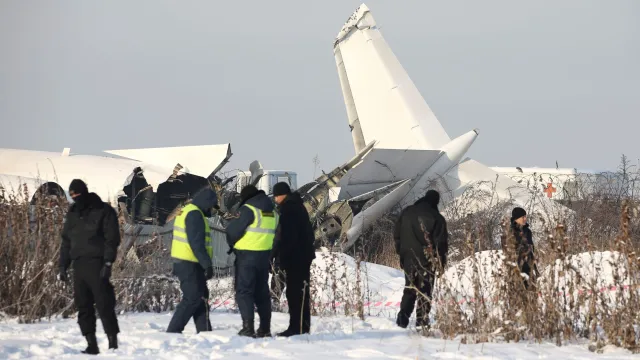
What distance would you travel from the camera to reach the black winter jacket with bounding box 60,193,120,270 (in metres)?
8.80

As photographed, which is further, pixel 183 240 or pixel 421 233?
pixel 421 233

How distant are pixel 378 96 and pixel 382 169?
624 cm

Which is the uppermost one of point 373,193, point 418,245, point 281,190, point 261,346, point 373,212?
point 373,193

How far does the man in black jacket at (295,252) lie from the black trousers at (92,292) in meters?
1.91

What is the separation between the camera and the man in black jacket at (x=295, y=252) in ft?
33.1

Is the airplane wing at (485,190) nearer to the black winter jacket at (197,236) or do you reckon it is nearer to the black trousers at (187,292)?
the black trousers at (187,292)

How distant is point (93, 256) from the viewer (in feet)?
28.9

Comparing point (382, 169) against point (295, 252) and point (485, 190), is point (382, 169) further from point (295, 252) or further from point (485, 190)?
point (295, 252)

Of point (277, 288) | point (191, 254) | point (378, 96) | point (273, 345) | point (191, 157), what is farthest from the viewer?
point (378, 96)

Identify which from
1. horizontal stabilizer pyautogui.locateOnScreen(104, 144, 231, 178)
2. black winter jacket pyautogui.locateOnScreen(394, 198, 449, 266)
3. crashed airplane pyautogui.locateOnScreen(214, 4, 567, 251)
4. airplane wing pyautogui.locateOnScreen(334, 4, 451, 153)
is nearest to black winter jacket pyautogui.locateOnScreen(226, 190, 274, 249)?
black winter jacket pyautogui.locateOnScreen(394, 198, 449, 266)

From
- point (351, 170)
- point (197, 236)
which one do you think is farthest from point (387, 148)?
point (197, 236)

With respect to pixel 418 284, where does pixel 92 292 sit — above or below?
below

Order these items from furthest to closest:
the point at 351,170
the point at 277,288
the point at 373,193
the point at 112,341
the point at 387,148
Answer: the point at 387,148 < the point at 373,193 < the point at 351,170 < the point at 277,288 < the point at 112,341

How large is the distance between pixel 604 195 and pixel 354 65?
862cm
